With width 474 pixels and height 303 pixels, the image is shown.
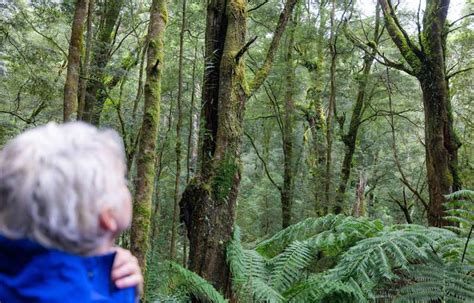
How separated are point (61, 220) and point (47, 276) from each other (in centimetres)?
12

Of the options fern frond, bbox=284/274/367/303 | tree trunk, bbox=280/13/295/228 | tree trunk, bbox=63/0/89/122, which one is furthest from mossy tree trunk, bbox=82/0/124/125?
fern frond, bbox=284/274/367/303

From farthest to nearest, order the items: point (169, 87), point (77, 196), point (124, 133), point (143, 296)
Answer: point (169, 87) → point (124, 133) → point (143, 296) → point (77, 196)

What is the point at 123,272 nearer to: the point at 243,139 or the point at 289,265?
the point at 289,265

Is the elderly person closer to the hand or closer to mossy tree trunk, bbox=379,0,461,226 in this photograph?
the hand

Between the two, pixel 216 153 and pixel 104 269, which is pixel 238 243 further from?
pixel 104 269

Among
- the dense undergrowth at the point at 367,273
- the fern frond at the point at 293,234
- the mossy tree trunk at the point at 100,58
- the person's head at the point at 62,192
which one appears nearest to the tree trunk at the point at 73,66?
the dense undergrowth at the point at 367,273

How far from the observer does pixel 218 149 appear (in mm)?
4770

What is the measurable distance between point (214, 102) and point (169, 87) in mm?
6853

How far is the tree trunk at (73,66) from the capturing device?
5.48m

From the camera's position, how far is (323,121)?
14398mm

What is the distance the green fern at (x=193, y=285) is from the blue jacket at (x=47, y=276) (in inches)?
108

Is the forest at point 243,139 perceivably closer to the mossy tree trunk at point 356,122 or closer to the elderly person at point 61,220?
the mossy tree trunk at point 356,122

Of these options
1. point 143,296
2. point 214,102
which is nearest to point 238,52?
point 214,102

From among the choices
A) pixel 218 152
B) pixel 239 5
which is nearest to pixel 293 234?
pixel 218 152
